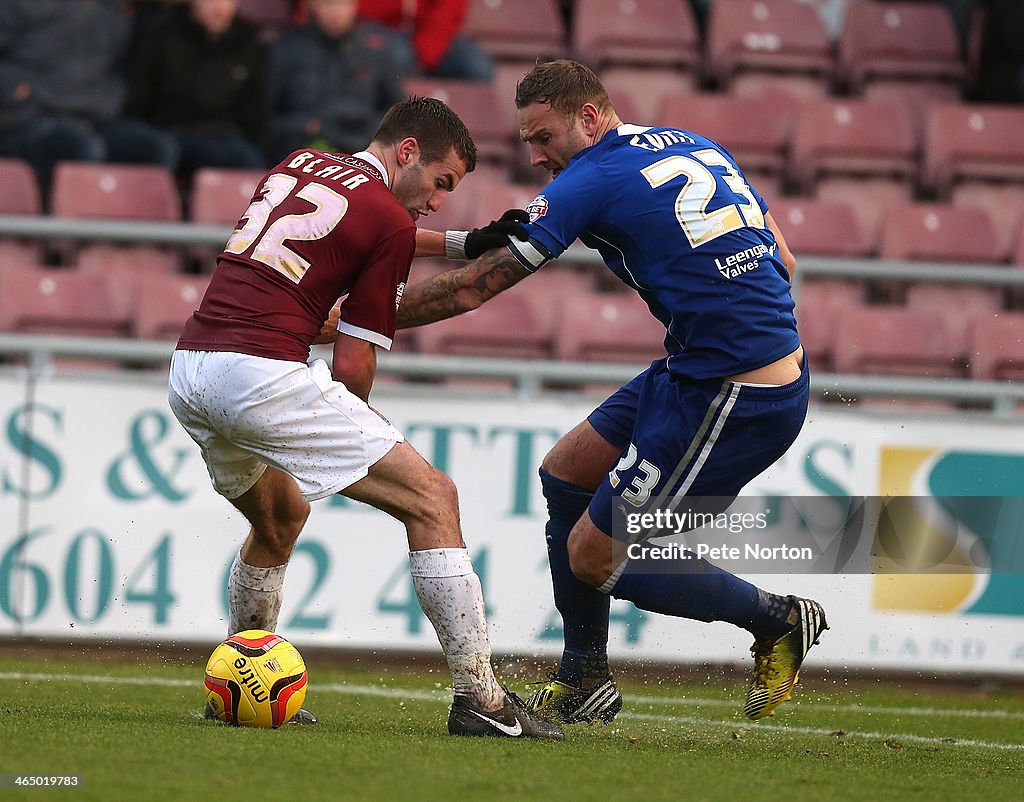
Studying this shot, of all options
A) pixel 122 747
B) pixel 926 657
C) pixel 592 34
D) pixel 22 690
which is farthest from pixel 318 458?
pixel 592 34

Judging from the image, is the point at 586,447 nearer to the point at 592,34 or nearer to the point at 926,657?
the point at 926,657

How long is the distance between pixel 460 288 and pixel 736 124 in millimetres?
5702

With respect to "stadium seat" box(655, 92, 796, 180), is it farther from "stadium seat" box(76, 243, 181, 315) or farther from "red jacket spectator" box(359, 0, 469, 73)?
"stadium seat" box(76, 243, 181, 315)

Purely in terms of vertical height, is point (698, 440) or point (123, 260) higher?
point (123, 260)

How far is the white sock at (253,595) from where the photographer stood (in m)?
5.58

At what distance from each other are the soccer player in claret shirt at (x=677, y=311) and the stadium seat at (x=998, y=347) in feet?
11.7

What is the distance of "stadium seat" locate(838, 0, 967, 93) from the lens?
1188 centimetres

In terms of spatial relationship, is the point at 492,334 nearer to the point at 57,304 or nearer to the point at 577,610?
the point at 57,304

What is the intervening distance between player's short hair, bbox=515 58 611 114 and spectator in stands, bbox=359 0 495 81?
18.9ft

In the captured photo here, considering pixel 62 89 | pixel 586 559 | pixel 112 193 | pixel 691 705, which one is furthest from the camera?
pixel 62 89

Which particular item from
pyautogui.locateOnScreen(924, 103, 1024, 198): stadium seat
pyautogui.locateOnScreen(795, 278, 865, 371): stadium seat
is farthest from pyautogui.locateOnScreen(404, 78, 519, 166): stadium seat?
pyautogui.locateOnScreen(924, 103, 1024, 198): stadium seat

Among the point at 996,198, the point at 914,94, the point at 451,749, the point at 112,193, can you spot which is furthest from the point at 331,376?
the point at 914,94

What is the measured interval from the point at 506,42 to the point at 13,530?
19.8 feet

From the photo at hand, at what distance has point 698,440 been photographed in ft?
17.4
